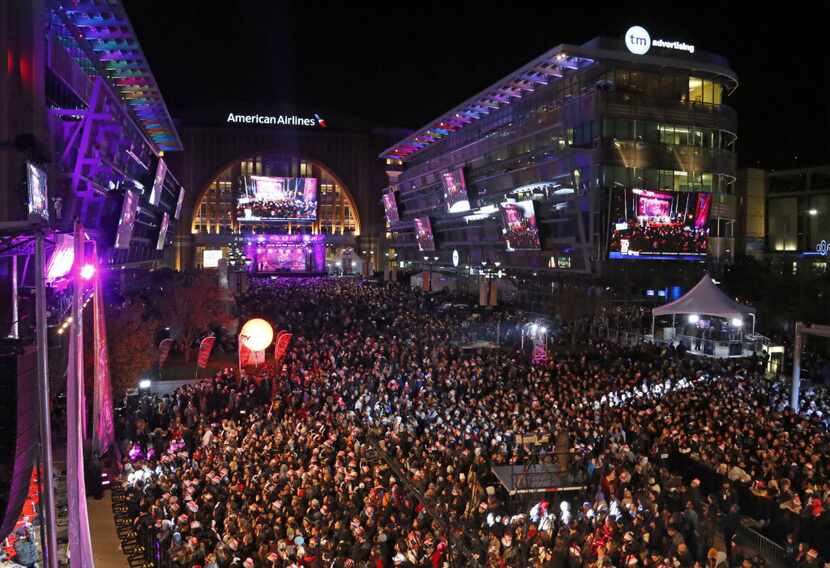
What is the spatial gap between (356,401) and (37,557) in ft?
25.2

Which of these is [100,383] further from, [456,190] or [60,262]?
[456,190]

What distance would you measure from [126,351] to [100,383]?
9.69 meters

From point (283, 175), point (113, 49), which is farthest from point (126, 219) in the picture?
point (283, 175)

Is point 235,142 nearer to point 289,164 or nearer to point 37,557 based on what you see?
point 289,164

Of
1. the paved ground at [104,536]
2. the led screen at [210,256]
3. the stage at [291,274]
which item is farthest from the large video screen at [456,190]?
the led screen at [210,256]

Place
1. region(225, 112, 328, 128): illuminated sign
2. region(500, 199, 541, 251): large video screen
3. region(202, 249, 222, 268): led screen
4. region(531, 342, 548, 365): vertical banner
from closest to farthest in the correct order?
region(531, 342, 548, 365): vertical banner, region(500, 199, 541, 251): large video screen, region(202, 249, 222, 268): led screen, region(225, 112, 328, 128): illuminated sign

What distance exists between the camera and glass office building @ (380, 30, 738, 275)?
37.5 m

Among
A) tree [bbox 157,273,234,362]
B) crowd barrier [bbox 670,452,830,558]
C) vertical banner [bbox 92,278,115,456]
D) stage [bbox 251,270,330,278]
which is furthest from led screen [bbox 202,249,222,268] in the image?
crowd barrier [bbox 670,452,830,558]

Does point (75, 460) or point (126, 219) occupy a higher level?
point (126, 219)

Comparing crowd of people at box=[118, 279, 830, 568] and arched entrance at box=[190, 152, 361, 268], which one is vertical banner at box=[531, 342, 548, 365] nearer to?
crowd of people at box=[118, 279, 830, 568]

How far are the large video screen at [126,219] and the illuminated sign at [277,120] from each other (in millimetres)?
56422

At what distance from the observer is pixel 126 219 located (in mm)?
29344

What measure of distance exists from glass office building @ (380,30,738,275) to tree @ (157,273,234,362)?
749 inches

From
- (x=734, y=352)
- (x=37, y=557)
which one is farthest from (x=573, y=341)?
(x=37, y=557)
